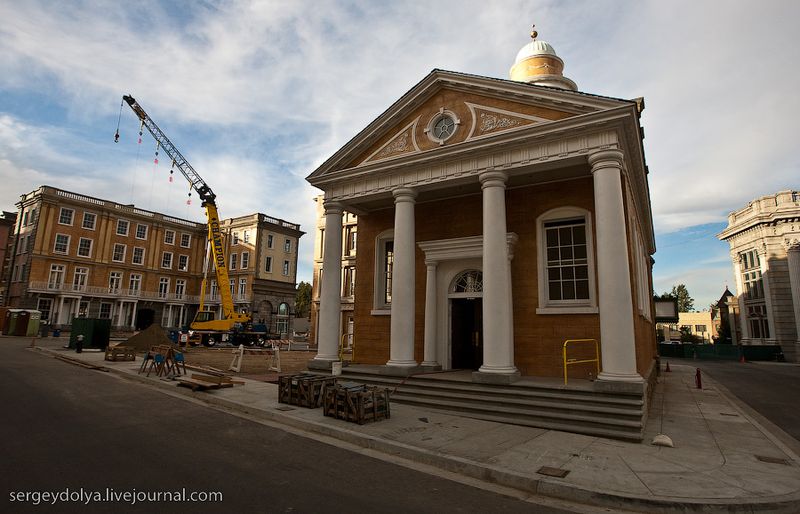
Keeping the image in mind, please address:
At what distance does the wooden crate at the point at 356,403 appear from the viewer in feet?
28.8

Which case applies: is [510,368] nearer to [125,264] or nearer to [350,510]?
[350,510]

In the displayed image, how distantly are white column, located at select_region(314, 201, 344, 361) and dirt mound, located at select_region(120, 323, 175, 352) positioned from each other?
44.3 feet

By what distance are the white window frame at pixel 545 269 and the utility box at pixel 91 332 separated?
82.1ft

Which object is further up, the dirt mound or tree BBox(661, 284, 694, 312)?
tree BBox(661, 284, 694, 312)

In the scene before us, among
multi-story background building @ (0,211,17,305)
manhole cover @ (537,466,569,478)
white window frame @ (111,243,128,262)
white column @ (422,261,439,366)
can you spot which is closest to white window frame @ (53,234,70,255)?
white window frame @ (111,243,128,262)

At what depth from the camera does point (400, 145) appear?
45.9ft

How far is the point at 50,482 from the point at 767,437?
12.3 metres

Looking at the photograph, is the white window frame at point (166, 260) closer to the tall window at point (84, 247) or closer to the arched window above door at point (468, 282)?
the tall window at point (84, 247)

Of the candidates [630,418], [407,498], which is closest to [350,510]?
[407,498]

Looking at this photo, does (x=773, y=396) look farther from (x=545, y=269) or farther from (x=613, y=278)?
(x=613, y=278)

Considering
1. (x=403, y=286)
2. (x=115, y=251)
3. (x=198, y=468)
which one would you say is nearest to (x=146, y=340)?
(x=403, y=286)

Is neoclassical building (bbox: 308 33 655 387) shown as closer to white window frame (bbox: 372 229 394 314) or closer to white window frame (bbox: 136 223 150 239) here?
white window frame (bbox: 372 229 394 314)

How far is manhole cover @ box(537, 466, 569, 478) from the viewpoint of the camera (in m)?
6.00

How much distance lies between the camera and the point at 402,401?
10984 mm
